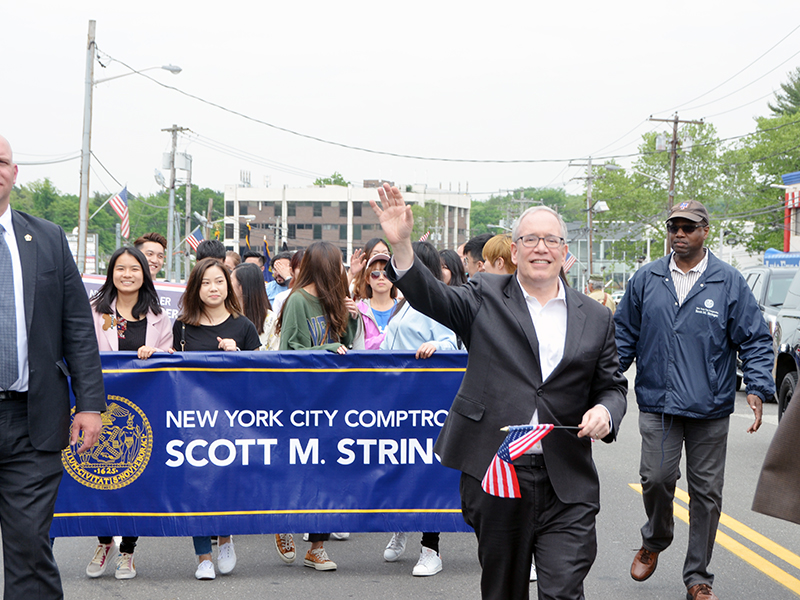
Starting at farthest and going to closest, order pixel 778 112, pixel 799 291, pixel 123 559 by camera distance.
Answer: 1. pixel 778 112
2. pixel 799 291
3. pixel 123 559

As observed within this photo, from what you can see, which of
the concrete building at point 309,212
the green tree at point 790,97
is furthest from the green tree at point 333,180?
the green tree at point 790,97

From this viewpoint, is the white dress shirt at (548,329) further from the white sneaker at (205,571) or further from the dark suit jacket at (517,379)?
the white sneaker at (205,571)

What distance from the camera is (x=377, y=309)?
6.59 meters

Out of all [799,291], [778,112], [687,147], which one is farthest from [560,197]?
[799,291]

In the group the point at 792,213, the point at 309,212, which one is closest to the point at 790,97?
the point at 792,213

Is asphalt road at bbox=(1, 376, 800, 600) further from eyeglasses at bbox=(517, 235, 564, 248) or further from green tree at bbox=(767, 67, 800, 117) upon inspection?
green tree at bbox=(767, 67, 800, 117)

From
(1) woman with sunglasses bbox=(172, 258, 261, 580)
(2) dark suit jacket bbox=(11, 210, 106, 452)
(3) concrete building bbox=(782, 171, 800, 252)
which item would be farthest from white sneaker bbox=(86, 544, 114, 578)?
(3) concrete building bbox=(782, 171, 800, 252)

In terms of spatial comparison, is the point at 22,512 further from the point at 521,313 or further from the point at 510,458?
the point at 521,313

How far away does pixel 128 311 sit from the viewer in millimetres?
5926

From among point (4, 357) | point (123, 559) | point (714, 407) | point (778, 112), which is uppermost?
point (778, 112)

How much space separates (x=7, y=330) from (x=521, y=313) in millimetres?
2060

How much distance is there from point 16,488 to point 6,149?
4.50 feet

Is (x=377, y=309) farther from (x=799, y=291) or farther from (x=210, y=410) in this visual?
(x=799, y=291)

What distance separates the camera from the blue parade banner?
5.36m
